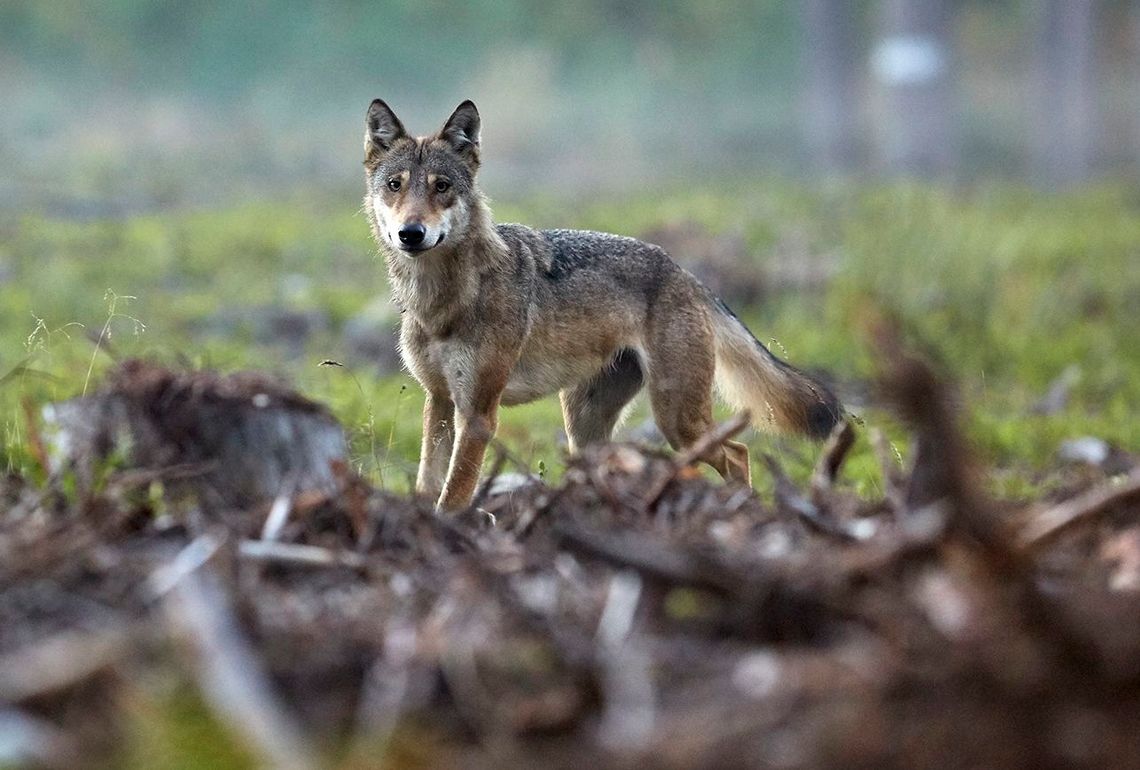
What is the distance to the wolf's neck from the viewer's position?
21.5 ft

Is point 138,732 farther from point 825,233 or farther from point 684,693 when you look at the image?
point 825,233

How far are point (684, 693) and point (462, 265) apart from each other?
396cm

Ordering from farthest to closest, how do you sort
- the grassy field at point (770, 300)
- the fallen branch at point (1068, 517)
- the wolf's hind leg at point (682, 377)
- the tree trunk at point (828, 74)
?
the tree trunk at point (828, 74) → the grassy field at point (770, 300) → the wolf's hind leg at point (682, 377) → the fallen branch at point (1068, 517)

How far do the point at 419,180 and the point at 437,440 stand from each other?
1.18 m

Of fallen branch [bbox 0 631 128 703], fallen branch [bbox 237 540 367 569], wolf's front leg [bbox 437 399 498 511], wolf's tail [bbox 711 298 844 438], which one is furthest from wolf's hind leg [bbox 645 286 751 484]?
fallen branch [bbox 0 631 128 703]

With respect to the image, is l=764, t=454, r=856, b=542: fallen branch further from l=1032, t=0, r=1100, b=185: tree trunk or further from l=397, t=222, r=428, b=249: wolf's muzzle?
l=1032, t=0, r=1100, b=185: tree trunk

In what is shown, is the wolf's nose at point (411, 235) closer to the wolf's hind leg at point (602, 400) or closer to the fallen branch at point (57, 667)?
the wolf's hind leg at point (602, 400)

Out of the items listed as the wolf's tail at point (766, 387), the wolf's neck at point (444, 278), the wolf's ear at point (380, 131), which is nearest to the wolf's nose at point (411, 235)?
the wolf's neck at point (444, 278)

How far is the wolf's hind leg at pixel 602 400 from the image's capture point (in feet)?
23.9

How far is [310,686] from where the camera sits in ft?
9.63

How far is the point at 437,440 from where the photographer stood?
665 centimetres

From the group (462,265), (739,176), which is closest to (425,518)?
(462,265)

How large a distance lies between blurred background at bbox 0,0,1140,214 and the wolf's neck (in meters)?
13.3

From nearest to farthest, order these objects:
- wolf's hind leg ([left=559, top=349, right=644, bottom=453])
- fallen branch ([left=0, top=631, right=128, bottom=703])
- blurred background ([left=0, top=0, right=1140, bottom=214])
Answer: fallen branch ([left=0, top=631, right=128, bottom=703]) < wolf's hind leg ([left=559, top=349, right=644, bottom=453]) < blurred background ([left=0, top=0, right=1140, bottom=214])
